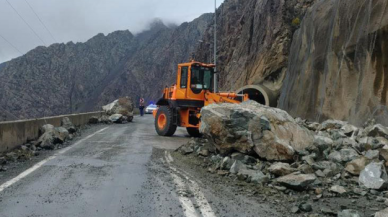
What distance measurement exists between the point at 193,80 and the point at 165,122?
2146mm

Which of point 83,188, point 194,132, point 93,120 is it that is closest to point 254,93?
point 93,120

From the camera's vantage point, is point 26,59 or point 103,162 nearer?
point 103,162

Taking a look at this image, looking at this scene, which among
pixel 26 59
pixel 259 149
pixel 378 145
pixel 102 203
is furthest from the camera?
pixel 26 59

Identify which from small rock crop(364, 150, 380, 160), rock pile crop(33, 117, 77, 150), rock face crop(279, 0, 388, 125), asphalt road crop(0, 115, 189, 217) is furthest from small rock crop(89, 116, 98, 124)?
small rock crop(364, 150, 380, 160)

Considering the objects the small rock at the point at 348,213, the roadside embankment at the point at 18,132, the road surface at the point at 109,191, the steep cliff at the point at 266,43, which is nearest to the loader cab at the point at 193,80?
the roadside embankment at the point at 18,132

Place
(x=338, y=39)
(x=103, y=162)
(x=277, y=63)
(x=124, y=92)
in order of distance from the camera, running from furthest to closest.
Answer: (x=124, y=92)
(x=277, y=63)
(x=338, y=39)
(x=103, y=162)

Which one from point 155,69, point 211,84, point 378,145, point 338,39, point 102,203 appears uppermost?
point 155,69

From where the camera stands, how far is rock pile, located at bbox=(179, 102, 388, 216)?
243 inches

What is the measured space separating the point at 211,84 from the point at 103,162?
7073 mm

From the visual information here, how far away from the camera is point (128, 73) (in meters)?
148

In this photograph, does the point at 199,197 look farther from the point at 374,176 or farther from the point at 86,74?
the point at 86,74

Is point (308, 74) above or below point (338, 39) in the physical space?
below

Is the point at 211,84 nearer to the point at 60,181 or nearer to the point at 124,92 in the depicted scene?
the point at 60,181

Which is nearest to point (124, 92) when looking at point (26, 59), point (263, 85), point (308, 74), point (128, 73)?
point (128, 73)
